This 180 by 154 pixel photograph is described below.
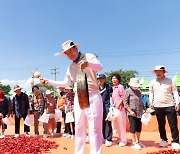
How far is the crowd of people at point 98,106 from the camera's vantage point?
3.91 metres

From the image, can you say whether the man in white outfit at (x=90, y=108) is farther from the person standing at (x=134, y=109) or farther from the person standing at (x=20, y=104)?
the person standing at (x=20, y=104)

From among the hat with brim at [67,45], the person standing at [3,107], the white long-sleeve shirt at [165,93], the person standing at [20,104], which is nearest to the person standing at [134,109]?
the white long-sleeve shirt at [165,93]

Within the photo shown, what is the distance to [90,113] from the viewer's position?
12.7ft

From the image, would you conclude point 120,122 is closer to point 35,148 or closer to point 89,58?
point 35,148

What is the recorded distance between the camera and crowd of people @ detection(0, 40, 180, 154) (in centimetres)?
391

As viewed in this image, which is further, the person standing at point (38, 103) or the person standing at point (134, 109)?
the person standing at point (38, 103)

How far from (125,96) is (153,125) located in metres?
3.84

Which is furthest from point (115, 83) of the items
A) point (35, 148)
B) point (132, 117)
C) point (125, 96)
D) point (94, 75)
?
point (94, 75)

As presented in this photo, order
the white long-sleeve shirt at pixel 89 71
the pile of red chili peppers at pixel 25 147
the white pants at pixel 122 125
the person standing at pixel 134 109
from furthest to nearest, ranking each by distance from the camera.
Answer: the white pants at pixel 122 125, the person standing at pixel 134 109, the pile of red chili peppers at pixel 25 147, the white long-sleeve shirt at pixel 89 71

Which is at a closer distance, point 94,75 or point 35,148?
point 94,75

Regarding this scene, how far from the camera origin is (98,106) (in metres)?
3.91

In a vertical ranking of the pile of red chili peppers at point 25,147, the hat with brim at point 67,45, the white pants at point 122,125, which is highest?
the hat with brim at point 67,45

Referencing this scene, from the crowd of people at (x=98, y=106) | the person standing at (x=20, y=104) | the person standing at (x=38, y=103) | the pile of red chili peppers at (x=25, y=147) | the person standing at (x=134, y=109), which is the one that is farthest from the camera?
the person standing at (x=20, y=104)

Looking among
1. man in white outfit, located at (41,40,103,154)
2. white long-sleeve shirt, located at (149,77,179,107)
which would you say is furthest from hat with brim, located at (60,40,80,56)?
white long-sleeve shirt, located at (149,77,179,107)
